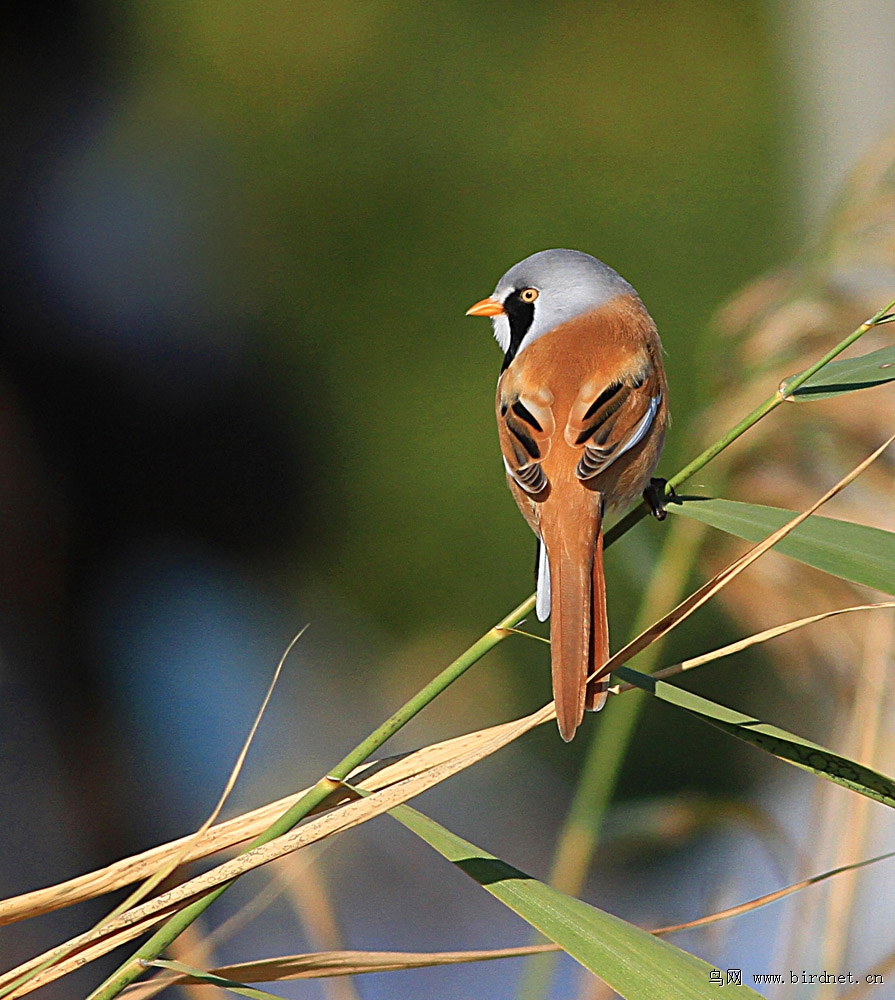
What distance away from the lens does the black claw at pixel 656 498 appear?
82 centimetres

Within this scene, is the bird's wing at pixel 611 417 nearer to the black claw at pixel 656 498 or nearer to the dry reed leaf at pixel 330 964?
the black claw at pixel 656 498

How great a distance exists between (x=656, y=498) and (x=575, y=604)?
157 mm

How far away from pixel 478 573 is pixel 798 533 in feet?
10.1

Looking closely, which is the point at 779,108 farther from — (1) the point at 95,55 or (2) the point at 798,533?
(2) the point at 798,533

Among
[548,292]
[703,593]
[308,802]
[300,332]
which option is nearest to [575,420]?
[548,292]

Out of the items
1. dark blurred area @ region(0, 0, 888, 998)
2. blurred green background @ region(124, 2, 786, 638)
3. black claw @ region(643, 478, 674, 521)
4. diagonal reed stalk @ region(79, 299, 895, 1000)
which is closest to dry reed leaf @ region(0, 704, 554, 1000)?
diagonal reed stalk @ region(79, 299, 895, 1000)

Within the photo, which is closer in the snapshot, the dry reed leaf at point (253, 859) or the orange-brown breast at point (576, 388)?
the dry reed leaf at point (253, 859)

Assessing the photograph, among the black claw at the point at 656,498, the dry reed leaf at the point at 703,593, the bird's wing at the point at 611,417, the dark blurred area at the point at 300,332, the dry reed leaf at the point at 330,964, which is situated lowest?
the dry reed leaf at the point at 330,964

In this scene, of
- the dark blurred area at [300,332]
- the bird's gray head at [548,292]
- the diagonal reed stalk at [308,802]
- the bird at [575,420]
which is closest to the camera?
the diagonal reed stalk at [308,802]

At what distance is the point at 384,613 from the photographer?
3.71m

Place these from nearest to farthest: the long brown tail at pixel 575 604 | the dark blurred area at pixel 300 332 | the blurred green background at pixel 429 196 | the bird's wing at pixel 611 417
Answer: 1. the long brown tail at pixel 575 604
2. the bird's wing at pixel 611 417
3. the dark blurred area at pixel 300 332
4. the blurred green background at pixel 429 196

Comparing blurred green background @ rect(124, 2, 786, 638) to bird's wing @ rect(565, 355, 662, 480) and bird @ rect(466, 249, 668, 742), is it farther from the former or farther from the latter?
bird's wing @ rect(565, 355, 662, 480)

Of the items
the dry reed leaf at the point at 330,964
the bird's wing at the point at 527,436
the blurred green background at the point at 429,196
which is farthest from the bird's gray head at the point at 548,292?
the blurred green background at the point at 429,196

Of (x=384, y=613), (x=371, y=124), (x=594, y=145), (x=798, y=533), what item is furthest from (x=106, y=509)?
(x=798, y=533)
